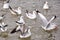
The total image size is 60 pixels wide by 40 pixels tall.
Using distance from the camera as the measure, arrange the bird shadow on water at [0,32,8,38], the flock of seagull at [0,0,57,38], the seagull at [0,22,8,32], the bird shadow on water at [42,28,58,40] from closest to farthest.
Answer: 1. the bird shadow on water at [42,28,58,40]
2. the flock of seagull at [0,0,57,38]
3. the bird shadow on water at [0,32,8,38]
4. the seagull at [0,22,8,32]

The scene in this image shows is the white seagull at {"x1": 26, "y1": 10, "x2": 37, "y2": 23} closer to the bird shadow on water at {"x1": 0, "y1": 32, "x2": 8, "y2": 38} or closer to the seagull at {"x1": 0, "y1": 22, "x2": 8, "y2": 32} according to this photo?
the seagull at {"x1": 0, "y1": 22, "x2": 8, "y2": 32}

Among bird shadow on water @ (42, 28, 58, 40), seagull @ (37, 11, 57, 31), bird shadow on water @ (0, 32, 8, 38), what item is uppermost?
seagull @ (37, 11, 57, 31)

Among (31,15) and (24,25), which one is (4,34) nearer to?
(24,25)

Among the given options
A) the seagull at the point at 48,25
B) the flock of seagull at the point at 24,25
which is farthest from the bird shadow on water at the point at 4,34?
the seagull at the point at 48,25

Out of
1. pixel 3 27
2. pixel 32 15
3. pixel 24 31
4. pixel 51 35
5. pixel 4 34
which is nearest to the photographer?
pixel 24 31

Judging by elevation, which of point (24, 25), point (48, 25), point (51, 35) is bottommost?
point (51, 35)

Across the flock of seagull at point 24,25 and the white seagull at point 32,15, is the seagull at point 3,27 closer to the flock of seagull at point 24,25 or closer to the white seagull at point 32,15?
the flock of seagull at point 24,25

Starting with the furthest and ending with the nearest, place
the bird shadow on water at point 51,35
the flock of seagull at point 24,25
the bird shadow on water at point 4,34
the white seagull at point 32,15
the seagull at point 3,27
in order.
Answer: the white seagull at point 32,15 < the seagull at point 3,27 < the bird shadow on water at point 4,34 < the flock of seagull at point 24,25 < the bird shadow on water at point 51,35

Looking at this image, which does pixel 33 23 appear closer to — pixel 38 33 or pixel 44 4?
pixel 38 33

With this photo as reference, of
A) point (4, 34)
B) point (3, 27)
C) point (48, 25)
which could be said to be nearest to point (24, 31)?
point (4, 34)

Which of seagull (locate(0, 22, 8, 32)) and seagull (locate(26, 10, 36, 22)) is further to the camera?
seagull (locate(26, 10, 36, 22))

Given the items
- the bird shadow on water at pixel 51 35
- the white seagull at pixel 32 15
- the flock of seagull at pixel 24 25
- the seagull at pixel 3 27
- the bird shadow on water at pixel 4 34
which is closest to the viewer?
the bird shadow on water at pixel 51 35

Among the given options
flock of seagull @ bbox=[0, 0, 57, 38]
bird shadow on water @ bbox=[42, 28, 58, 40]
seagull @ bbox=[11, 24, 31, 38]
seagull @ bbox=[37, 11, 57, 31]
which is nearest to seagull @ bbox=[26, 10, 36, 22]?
flock of seagull @ bbox=[0, 0, 57, 38]

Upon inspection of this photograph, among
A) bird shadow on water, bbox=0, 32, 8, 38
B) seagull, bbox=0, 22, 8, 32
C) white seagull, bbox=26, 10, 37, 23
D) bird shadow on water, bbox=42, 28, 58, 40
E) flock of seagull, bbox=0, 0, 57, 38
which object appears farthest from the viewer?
white seagull, bbox=26, 10, 37, 23
